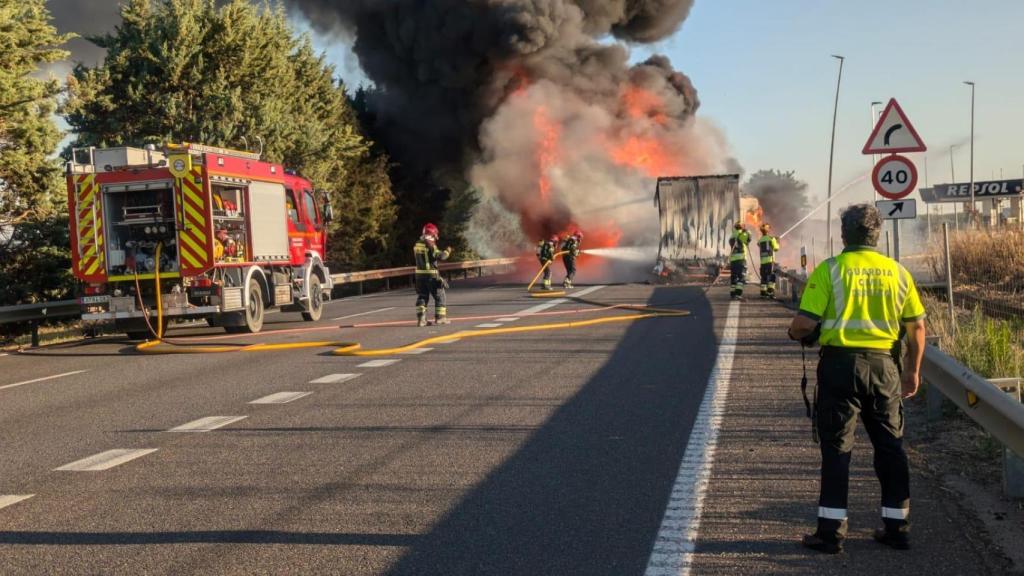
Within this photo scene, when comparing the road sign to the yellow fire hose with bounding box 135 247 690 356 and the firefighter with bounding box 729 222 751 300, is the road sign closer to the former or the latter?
the yellow fire hose with bounding box 135 247 690 356

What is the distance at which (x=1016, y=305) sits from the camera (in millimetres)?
15453

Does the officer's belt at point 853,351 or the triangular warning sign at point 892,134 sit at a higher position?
the triangular warning sign at point 892,134

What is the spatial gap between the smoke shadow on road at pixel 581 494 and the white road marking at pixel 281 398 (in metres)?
2.49

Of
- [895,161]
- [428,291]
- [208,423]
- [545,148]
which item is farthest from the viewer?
[545,148]

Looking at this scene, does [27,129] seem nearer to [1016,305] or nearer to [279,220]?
[279,220]

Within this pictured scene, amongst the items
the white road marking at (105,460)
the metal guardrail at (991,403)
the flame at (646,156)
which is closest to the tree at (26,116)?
the white road marking at (105,460)

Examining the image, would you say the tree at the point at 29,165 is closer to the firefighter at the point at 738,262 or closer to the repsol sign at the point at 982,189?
the firefighter at the point at 738,262

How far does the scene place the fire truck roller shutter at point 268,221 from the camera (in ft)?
52.7

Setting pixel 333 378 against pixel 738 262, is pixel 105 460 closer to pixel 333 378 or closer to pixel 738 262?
pixel 333 378

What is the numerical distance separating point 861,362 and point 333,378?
6632mm

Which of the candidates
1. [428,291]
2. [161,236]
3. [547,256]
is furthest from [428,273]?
[547,256]

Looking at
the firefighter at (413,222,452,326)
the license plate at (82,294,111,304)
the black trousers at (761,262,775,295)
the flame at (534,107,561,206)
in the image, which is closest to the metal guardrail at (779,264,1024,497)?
the firefighter at (413,222,452,326)

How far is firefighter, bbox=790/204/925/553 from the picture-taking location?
443cm

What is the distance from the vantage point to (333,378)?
1019 cm
